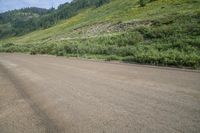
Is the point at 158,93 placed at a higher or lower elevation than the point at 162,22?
lower

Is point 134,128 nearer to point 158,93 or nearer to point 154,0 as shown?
point 158,93

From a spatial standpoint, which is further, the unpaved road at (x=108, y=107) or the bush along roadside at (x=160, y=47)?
the bush along roadside at (x=160, y=47)

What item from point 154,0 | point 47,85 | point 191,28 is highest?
point 154,0

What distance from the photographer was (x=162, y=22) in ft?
109

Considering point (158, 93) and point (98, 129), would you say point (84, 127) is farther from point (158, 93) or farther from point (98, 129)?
point (158, 93)

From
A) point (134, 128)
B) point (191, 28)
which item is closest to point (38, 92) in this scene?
point (134, 128)

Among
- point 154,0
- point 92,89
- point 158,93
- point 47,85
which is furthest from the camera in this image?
point 154,0

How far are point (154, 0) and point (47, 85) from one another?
212 ft

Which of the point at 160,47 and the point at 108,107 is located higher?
the point at 160,47

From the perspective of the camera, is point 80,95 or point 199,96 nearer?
point 199,96

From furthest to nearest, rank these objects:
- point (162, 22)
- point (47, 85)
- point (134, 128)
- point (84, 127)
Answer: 1. point (162, 22)
2. point (47, 85)
3. point (84, 127)
4. point (134, 128)

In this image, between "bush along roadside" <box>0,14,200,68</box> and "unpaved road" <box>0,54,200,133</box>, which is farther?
"bush along roadside" <box>0,14,200,68</box>

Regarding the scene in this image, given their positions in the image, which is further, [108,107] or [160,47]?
[160,47]

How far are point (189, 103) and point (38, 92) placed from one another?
5.46m
